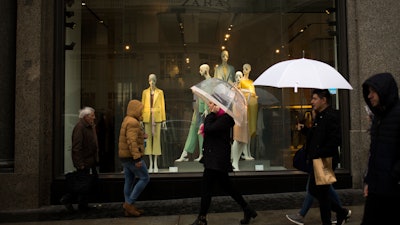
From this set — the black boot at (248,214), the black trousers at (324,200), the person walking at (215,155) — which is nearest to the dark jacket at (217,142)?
the person walking at (215,155)

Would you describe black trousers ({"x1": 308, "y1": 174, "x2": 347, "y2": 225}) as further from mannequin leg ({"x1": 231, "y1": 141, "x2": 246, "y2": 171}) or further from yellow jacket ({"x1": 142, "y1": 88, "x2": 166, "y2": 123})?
yellow jacket ({"x1": 142, "y1": 88, "x2": 166, "y2": 123})

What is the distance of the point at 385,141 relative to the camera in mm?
3383

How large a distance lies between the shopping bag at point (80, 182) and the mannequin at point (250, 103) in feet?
11.5

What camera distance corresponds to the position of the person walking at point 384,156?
131 inches

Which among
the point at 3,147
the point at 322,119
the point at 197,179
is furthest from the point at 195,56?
the point at 322,119

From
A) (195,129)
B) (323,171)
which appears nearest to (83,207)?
(195,129)

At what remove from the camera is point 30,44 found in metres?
7.14

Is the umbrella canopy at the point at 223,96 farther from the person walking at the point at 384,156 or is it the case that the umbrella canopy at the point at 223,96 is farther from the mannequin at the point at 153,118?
the mannequin at the point at 153,118

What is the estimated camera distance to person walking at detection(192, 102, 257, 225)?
211 inches

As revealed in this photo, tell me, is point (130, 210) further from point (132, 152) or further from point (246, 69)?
point (246, 69)

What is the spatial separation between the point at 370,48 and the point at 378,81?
4.76m

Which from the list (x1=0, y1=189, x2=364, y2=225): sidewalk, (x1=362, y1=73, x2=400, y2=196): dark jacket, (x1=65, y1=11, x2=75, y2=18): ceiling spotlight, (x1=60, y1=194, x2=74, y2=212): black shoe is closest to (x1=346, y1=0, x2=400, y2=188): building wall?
(x1=0, y1=189, x2=364, y2=225): sidewalk

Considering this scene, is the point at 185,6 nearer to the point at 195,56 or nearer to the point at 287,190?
the point at 195,56

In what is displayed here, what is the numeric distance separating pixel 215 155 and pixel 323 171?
55.7 inches
